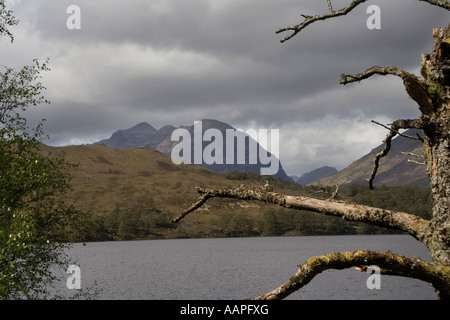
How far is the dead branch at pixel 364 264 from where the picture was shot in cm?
663

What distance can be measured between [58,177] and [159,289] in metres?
76.1

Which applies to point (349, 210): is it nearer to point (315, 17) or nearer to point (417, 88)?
point (417, 88)

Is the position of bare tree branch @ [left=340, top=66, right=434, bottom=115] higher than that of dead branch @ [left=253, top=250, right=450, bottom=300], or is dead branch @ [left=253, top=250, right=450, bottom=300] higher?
bare tree branch @ [left=340, top=66, right=434, bottom=115]

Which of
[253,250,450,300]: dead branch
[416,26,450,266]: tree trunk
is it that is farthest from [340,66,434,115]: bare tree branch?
[253,250,450,300]: dead branch

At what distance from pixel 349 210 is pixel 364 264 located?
1.36 m

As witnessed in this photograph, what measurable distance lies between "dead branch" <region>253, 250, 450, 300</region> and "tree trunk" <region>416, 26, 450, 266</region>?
0.48m

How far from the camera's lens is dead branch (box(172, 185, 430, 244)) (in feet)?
25.1

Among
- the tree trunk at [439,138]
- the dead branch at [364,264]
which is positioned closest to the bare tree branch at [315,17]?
the tree trunk at [439,138]

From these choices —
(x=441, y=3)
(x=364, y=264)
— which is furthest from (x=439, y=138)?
(x=364, y=264)

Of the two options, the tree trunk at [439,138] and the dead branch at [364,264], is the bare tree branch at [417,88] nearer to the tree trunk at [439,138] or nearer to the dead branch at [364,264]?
the tree trunk at [439,138]

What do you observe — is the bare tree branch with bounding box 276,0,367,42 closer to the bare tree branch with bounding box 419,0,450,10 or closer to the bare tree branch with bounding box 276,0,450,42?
the bare tree branch with bounding box 276,0,450,42

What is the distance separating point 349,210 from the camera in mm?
7949

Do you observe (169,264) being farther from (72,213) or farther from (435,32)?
(435,32)
